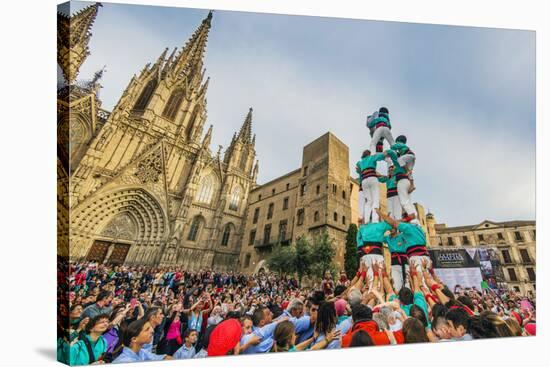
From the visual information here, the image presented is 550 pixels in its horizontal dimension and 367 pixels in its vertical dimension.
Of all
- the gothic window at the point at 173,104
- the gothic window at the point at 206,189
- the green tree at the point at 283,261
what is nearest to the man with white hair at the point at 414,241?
the green tree at the point at 283,261

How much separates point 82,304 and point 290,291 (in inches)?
188

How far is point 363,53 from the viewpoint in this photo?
818 centimetres

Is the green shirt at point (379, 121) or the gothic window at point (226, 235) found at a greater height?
the green shirt at point (379, 121)

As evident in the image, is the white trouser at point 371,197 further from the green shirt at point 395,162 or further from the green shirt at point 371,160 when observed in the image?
the green shirt at point 395,162

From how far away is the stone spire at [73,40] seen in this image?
5707 millimetres

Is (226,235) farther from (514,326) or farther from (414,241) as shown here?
(514,326)

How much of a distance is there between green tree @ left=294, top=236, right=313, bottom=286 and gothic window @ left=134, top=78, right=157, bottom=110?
8253 millimetres

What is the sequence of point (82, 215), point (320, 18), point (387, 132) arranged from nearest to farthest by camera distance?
1. point (82, 215)
2. point (320, 18)
3. point (387, 132)

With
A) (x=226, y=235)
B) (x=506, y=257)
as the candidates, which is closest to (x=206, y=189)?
(x=226, y=235)

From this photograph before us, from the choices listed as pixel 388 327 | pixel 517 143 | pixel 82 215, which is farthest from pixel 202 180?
pixel 517 143

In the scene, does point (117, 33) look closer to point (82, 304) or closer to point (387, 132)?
point (82, 304)

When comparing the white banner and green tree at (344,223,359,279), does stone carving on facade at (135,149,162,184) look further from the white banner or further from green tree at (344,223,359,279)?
the white banner

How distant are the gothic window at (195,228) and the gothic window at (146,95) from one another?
5177 millimetres

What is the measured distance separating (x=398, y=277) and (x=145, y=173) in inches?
345
